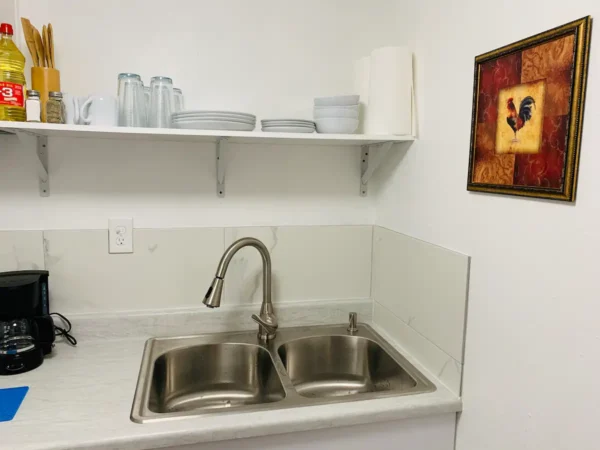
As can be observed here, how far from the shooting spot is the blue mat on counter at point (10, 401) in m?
1.09

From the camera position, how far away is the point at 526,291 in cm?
98

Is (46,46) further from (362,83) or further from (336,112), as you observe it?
(362,83)

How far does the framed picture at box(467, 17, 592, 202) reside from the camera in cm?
86

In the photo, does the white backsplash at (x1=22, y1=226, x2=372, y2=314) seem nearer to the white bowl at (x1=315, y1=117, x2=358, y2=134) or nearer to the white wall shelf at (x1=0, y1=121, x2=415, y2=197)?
the white wall shelf at (x1=0, y1=121, x2=415, y2=197)

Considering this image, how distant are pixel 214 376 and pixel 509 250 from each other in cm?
105

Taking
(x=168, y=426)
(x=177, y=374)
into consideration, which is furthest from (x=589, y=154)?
(x=177, y=374)

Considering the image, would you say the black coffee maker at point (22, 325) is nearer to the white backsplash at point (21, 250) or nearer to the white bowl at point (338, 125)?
the white backsplash at point (21, 250)

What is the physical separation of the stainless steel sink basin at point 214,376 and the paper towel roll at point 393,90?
85 cm

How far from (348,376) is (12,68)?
142cm

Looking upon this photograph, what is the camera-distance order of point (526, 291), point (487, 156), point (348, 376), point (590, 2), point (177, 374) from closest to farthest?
point (590, 2), point (526, 291), point (487, 156), point (177, 374), point (348, 376)

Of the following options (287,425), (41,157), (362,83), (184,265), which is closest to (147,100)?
(41,157)

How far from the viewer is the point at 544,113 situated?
3.06 ft

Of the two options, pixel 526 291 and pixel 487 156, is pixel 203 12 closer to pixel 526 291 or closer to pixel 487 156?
pixel 487 156

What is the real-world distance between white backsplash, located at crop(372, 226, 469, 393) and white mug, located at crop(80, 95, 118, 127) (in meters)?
0.98
